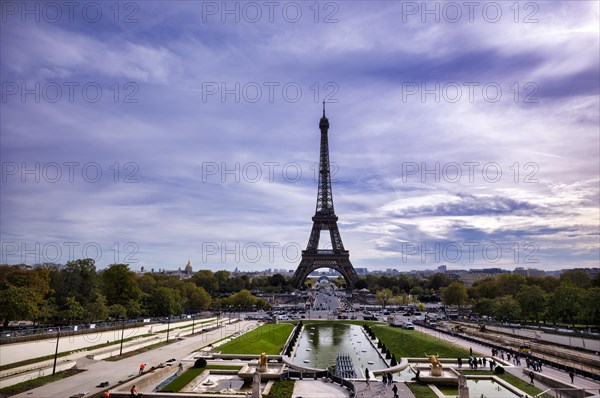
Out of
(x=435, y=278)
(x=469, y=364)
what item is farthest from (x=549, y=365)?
(x=435, y=278)

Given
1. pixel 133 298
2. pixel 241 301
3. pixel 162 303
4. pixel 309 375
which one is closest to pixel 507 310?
Result: pixel 309 375

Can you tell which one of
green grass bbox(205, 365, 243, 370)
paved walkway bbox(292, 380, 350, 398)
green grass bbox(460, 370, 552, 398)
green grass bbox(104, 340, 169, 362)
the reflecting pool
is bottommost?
the reflecting pool

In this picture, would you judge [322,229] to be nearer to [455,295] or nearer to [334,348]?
[455,295]

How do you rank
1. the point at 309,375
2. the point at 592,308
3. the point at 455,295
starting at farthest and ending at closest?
the point at 455,295, the point at 592,308, the point at 309,375

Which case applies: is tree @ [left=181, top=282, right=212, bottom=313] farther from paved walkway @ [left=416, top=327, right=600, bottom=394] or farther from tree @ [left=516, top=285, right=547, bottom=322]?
paved walkway @ [left=416, top=327, right=600, bottom=394]

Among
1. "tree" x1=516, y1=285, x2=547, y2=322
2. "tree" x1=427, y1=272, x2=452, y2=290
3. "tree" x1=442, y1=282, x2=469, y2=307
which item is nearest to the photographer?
"tree" x1=516, y1=285, x2=547, y2=322

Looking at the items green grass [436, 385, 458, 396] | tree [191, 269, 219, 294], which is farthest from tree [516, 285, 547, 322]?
tree [191, 269, 219, 294]
